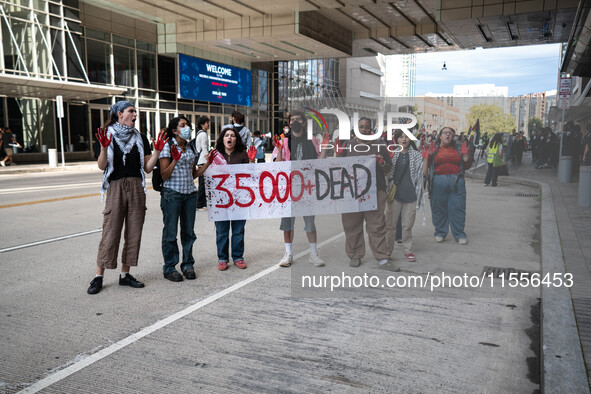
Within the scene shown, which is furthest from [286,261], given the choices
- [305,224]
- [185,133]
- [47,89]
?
[47,89]

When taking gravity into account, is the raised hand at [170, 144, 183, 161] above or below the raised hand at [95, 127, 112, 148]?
below

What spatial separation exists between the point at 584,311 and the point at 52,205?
11480 millimetres

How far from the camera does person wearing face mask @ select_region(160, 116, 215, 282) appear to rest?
5828 mm

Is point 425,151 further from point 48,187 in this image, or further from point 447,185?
point 48,187

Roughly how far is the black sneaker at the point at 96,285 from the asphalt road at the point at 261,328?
110 mm

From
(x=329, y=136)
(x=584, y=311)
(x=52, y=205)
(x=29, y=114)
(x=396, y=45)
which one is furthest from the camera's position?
(x=396, y=45)

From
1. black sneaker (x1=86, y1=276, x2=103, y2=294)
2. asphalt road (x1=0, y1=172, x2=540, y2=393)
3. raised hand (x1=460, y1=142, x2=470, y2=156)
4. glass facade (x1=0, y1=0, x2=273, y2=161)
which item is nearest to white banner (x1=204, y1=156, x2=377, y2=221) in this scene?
asphalt road (x1=0, y1=172, x2=540, y2=393)

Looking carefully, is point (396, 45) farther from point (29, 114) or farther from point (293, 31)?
point (29, 114)

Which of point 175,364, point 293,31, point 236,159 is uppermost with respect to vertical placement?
point 293,31

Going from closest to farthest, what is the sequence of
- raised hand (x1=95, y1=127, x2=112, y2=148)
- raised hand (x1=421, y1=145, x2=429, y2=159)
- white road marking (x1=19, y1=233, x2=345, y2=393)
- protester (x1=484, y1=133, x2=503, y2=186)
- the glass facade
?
white road marking (x1=19, y1=233, x2=345, y2=393) < raised hand (x1=95, y1=127, x2=112, y2=148) < raised hand (x1=421, y1=145, x2=429, y2=159) < protester (x1=484, y1=133, x2=503, y2=186) < the glass facade

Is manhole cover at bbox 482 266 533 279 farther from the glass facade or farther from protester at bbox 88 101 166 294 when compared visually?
the glass facade

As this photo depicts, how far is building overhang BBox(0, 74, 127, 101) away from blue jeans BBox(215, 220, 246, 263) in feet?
68.3

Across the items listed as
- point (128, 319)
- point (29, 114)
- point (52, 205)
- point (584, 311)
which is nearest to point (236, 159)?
point (128, 319)

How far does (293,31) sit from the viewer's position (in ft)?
107
